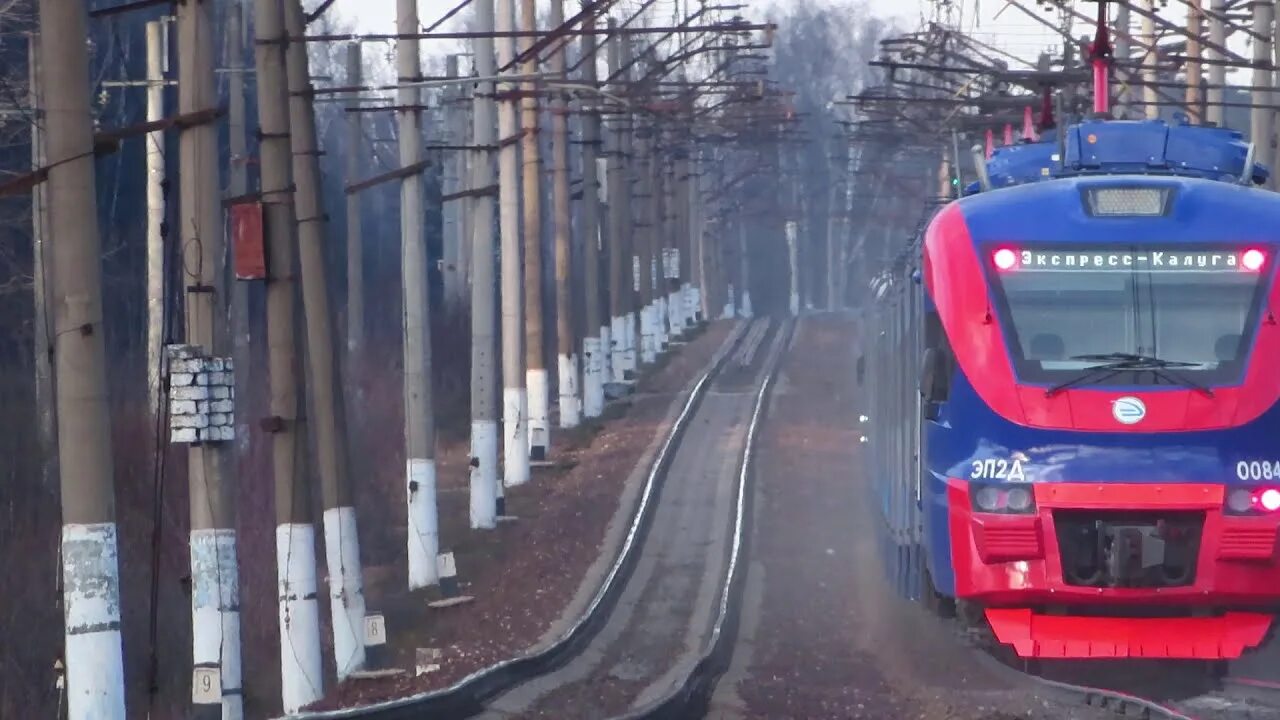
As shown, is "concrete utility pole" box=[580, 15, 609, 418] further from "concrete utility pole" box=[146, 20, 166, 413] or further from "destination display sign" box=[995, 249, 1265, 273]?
"destination display sign" box=[995, 249, 1265, 273]

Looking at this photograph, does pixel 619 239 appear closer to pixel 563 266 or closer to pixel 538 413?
pixel 563 266

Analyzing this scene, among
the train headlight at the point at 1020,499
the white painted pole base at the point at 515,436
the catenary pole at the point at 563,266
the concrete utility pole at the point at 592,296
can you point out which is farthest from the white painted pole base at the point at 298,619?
the concrete utility pole at the point at 592,296

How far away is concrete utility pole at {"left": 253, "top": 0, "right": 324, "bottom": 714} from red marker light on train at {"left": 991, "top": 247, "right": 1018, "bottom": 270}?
7.28 m

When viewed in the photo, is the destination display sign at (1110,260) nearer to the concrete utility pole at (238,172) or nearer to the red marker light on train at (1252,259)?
the red marker light on train at (1252,259)

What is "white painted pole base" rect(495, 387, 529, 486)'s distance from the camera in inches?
1307

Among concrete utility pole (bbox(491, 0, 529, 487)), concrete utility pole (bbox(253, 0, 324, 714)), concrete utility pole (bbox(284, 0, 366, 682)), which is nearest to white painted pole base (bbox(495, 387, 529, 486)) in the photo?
concrete utility pole (bbox(491, 0, 529, 487))

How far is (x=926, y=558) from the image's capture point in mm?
14742

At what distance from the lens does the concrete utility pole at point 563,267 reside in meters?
38.2

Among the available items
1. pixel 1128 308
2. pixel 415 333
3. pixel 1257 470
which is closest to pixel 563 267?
pixel 415 333

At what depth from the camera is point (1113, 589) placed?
13.2 metres

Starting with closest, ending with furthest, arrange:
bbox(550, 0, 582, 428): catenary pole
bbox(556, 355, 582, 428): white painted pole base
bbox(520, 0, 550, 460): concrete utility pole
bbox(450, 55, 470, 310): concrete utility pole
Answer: bbox(520, 0, 550, 460): concrete utility pole → bbox(550, 0, 582, 428): catenary pole → bbox(556, 355, 582, 428): white painted pole base → bbox(450, 55, 470, 310): concrete utility pole

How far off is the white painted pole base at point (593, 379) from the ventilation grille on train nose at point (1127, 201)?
2865cm

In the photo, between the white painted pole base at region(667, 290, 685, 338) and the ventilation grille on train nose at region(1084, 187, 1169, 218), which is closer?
the ventilation grille on train nose at region(1084, 187, 1169, 218)

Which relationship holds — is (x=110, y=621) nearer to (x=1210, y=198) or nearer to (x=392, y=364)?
(x=1210, y=198)
